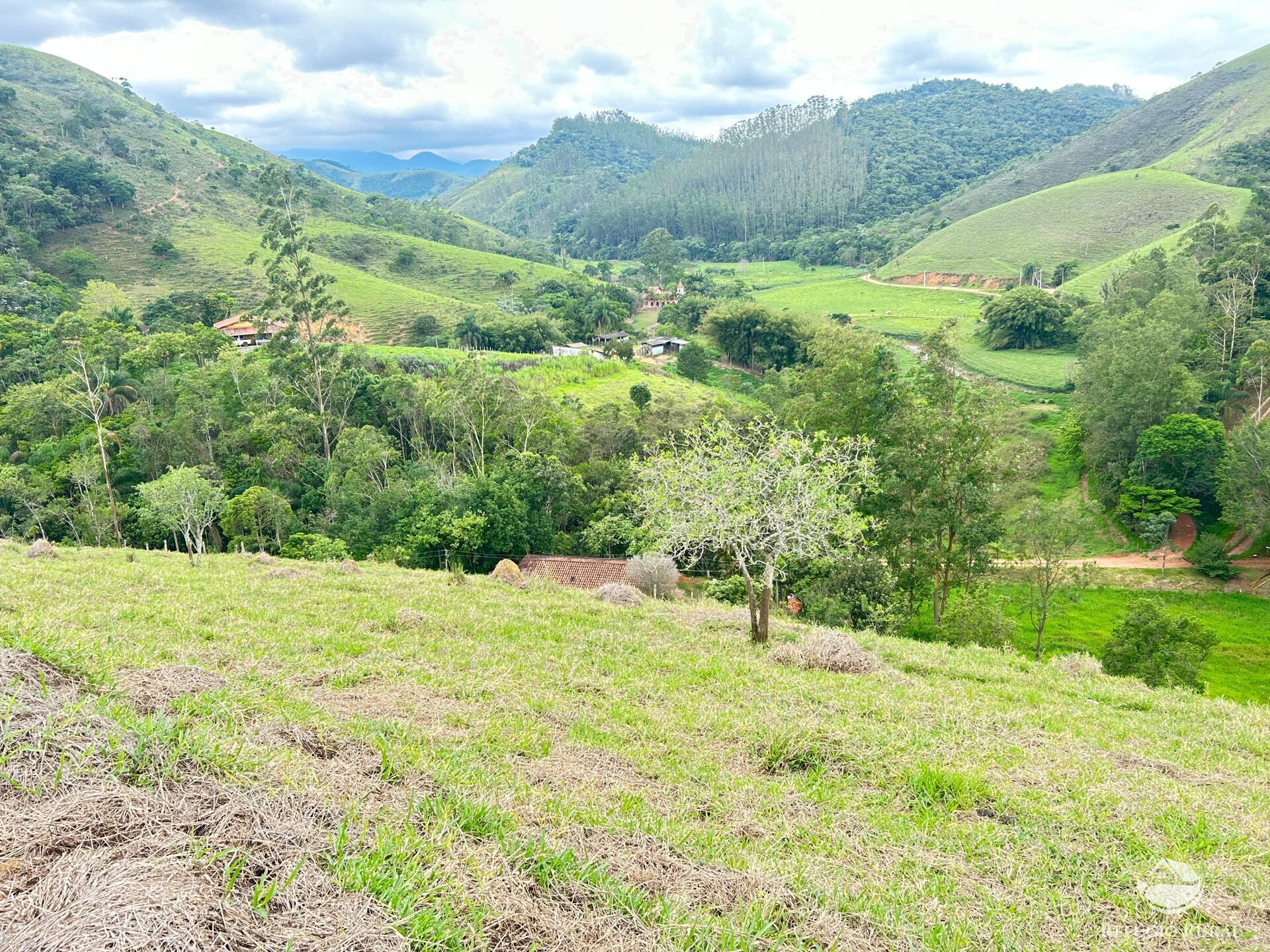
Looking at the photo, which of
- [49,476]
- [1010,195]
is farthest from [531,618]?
[1010,195]

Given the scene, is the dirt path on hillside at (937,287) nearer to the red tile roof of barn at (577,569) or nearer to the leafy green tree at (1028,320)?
the leafy green tree at (1028,320)

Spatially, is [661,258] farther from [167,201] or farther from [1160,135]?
[1160,135]

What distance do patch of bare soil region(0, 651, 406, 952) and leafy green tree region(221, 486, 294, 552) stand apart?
29.0 metres

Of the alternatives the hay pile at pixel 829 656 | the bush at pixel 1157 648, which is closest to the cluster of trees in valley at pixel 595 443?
the hay pile at pixel 829 656

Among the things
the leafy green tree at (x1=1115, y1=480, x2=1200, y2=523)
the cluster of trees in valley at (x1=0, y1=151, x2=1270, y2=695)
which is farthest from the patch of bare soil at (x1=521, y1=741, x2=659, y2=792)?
the leafy green tree at (x1=1115, y1=480, x2=1200, y2=523)

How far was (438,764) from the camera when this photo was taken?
5.49 metres

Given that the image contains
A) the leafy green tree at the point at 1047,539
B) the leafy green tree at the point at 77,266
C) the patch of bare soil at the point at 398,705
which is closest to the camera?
the patch of bare soil at the point at 398,705

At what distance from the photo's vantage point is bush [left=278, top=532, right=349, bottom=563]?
26.0 m

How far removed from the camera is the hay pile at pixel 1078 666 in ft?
39.7

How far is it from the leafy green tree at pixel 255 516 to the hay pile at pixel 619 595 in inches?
823

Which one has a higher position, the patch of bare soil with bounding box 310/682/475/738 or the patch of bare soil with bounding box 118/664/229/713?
the patch of bare soil with bounding box 118/664/229/713

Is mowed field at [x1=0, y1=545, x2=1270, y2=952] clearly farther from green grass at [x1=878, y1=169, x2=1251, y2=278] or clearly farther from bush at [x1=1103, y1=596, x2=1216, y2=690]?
green grass at [x1=878, y1=169, x2=1251, y2=278]

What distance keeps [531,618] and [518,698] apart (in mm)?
4831

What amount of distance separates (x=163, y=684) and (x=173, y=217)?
9811 centimetres
